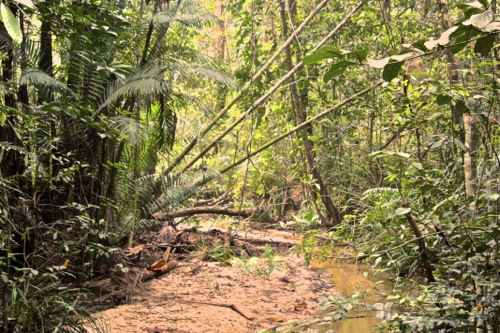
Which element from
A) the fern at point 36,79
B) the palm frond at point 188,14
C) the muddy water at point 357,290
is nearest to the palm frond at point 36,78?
the fern at point 36,79

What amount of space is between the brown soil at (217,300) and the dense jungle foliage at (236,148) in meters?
0.52

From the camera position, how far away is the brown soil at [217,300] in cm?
403

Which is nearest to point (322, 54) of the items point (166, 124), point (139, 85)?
point (139, 85)

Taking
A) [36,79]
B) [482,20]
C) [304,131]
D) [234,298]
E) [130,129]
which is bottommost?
[234,298]

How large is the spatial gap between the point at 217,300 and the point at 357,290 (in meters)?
1.32

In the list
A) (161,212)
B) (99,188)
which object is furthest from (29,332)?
(161,212)

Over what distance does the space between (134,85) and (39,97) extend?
845mm

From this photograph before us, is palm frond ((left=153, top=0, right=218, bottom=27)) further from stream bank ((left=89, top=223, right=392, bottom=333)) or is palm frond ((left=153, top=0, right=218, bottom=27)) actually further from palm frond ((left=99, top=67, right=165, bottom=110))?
stream bank ((left=89, top=223, right=392, bottom=333))

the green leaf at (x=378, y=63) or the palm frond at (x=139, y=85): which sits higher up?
the green leaf at (x=378, y=63)

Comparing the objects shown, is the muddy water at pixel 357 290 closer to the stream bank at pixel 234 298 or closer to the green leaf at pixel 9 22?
the stream bank at pixel 234 298

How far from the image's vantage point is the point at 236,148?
5.23 metres

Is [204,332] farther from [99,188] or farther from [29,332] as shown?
[99,188]

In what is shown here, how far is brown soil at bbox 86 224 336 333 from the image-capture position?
4.03 m

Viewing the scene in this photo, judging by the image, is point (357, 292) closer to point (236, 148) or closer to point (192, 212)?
point (236, 148)
